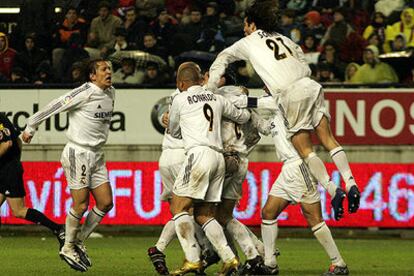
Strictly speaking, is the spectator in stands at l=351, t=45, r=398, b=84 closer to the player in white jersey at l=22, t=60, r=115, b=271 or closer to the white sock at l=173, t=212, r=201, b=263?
the player in white jersey at l=22, t=60, r=115, b=271

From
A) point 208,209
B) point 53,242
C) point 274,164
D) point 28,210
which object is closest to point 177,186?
point 208,209

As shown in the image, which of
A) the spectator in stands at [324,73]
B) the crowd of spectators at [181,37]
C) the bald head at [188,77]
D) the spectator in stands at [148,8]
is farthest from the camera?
the spectator in stands at [148,8]

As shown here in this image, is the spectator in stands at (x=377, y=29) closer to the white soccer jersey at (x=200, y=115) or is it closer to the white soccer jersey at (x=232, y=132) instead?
the white soccer jersey at (x=232, y=132)

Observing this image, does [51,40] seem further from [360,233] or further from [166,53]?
[360,233]

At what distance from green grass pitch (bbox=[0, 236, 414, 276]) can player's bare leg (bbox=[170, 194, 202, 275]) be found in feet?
3.52

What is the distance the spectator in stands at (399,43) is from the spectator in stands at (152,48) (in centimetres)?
361

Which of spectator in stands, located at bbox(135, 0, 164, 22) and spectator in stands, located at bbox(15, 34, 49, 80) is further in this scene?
spectator in stands, located at bbox(135, 0, 164, 22)

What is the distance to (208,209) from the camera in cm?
1352

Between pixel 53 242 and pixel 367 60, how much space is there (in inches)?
229

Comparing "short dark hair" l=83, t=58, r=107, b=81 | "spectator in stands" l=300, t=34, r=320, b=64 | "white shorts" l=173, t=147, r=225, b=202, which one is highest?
"short dark hair" l=83, t=58, r=107, b=81

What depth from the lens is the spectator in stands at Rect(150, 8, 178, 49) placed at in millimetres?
23000

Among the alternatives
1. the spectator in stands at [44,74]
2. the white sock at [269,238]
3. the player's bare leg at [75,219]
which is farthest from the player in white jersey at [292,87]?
the spectator in stands at [44,74]

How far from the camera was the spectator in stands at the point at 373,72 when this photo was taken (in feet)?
72.3

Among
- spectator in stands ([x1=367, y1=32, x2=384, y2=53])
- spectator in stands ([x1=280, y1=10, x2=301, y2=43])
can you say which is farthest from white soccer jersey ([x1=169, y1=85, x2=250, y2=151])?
spectator in stands ([x1=280, y1=10, x2=301, y2=43])
